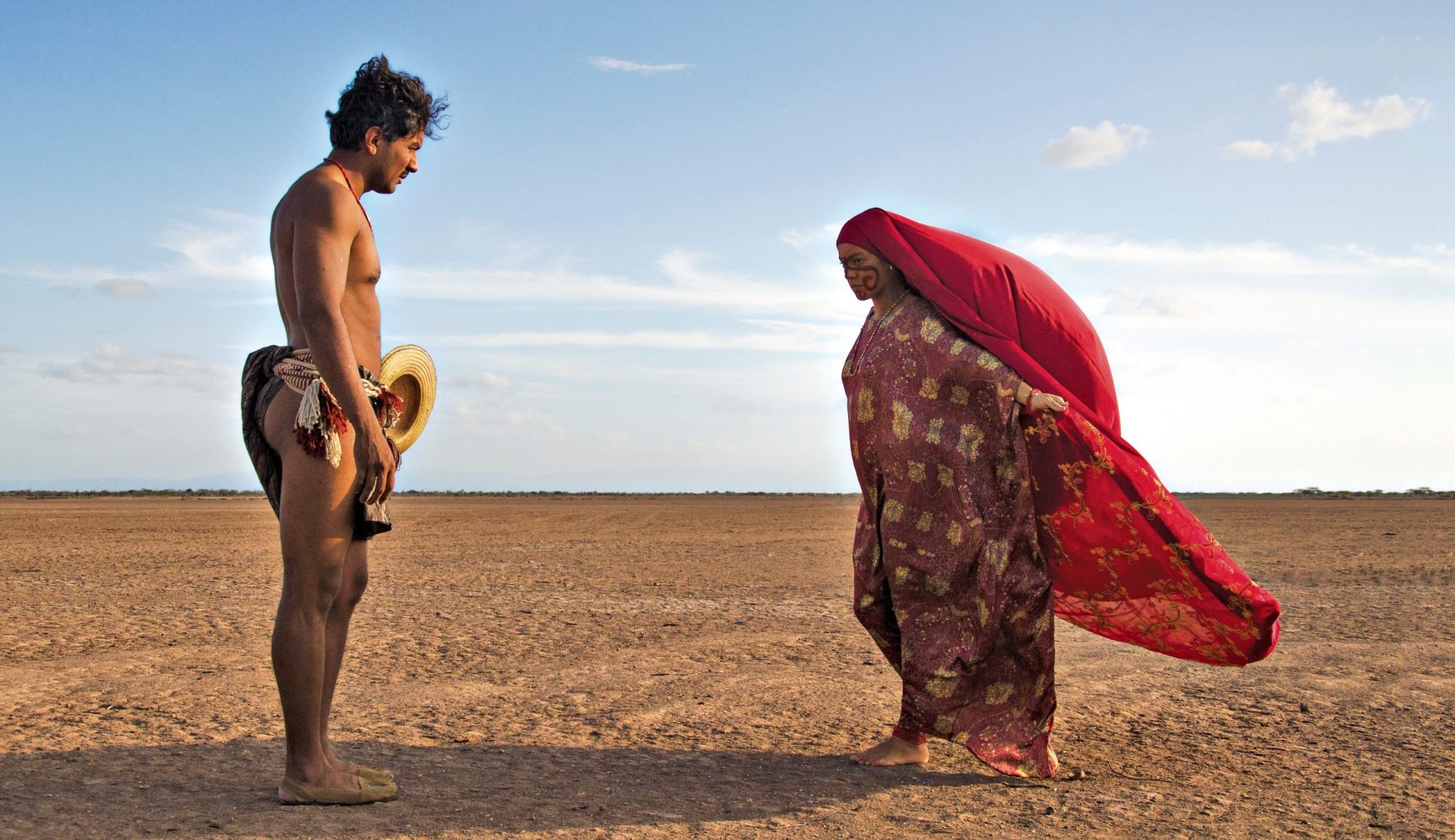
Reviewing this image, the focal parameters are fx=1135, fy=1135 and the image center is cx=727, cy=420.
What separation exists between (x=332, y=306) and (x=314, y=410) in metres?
0.31

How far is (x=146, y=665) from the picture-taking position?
6.19 meters

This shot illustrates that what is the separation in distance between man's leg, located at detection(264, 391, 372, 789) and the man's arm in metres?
0.09

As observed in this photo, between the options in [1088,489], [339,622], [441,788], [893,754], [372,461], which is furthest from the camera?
[893,754]

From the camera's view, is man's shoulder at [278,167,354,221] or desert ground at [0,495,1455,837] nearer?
man's shoulder at [278,167,354,221]

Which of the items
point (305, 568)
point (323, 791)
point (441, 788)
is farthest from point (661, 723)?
point (305, 568)

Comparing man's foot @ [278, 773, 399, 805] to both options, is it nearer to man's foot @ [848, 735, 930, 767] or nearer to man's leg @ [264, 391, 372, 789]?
man's leg @ [264, 391, 372, 789]

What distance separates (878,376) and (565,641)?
11.6 feet

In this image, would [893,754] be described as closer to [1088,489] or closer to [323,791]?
[1088,489]

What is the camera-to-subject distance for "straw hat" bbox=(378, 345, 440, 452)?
4099 mm

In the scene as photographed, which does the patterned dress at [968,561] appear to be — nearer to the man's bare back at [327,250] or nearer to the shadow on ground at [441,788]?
the shadow on ground at [441,788]

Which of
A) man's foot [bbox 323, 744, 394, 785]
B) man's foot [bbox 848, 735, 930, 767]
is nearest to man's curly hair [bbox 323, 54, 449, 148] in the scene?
man's foot [bbox 323, 744, 394, 785]

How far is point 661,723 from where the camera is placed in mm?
4941

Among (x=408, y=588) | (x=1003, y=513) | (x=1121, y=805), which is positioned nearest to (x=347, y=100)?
(x=1003, y=513)

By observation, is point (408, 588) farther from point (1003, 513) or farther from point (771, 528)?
point (771, 528)
